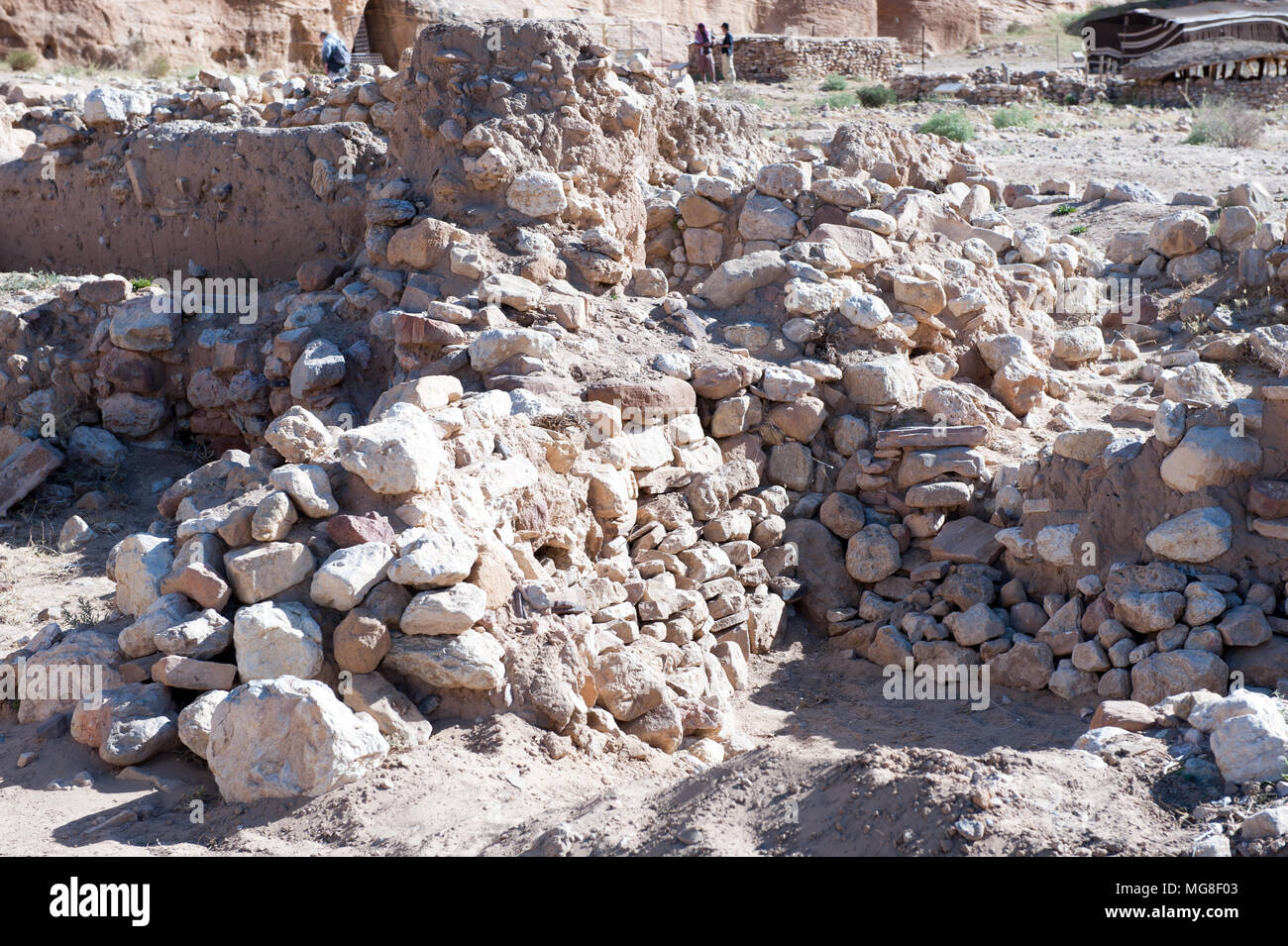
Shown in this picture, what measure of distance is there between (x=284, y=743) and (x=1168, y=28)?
85.5 feet

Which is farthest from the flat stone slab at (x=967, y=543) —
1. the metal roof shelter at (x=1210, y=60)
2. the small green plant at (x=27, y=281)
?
the metal roof shelter at (x=1210, y=60)

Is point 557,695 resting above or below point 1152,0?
below

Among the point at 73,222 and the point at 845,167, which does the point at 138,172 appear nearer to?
the point at 73,222

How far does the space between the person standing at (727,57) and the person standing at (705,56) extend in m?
0.26

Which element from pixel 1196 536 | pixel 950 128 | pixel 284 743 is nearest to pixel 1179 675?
pixel 1196 536

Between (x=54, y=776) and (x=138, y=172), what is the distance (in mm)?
5725

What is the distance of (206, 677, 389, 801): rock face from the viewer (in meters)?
3.35

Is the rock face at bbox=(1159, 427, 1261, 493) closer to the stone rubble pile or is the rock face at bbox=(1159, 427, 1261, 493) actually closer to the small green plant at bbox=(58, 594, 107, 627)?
the stone rubble pile

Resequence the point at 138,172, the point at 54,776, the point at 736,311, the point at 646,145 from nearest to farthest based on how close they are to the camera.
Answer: the point at 54,776
the point at 736,311
the point at 646,145
the point at 138,172

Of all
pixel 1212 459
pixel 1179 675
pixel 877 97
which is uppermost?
pixel 877 97

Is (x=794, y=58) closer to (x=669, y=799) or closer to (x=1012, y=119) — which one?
(x=1012, y=119)

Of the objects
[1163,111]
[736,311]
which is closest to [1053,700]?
[736,311]

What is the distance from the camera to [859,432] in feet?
19.7

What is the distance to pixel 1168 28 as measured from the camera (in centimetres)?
2431
